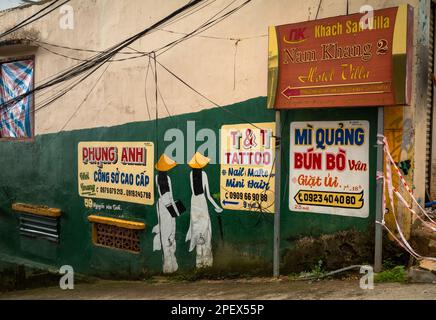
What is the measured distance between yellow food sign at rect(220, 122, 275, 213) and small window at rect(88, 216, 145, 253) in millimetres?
1789

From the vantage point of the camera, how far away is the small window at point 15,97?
30.5 feet

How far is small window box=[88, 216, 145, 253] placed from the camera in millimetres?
7572

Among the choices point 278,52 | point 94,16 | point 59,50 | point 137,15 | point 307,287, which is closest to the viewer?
point 307,287

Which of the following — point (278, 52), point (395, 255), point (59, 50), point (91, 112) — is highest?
point (59, 50)

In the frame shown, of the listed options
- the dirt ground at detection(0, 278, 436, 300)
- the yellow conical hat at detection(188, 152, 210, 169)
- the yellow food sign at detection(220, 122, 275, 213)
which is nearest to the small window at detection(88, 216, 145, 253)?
the dirt ground at detection(0, 278, 436, 300)

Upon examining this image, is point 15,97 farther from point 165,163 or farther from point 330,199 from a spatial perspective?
point 330,199

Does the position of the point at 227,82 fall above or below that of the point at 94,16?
below

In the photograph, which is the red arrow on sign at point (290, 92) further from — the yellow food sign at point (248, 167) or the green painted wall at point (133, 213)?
the yellow food sign at point (248, 167)

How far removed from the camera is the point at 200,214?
6.75m

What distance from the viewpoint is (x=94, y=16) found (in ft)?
26.7

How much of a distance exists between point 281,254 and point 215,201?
1183 millimetres
